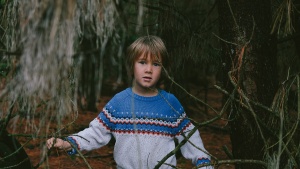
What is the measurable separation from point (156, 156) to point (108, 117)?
0.37m

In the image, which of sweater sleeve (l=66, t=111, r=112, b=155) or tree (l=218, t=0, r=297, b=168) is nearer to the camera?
tree (l=218, t=0, r=297, b=168)

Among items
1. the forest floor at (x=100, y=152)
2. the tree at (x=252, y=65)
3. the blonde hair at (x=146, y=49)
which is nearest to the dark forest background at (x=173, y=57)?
the tree at (x=252, y=65)

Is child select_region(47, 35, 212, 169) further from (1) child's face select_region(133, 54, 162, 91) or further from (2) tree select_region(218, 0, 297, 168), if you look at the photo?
(2) tree select_region(218, 0, 297, 168)

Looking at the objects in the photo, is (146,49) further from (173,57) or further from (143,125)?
(173,57)

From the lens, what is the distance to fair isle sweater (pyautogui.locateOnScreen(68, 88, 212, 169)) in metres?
2.36

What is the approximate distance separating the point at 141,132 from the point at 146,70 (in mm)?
369

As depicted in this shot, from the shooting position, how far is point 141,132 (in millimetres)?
2398

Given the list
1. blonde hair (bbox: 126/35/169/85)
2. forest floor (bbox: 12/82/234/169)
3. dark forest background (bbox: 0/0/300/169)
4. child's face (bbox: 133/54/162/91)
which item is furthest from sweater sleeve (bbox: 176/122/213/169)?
forest floor (bbox: 12/82/234/169)

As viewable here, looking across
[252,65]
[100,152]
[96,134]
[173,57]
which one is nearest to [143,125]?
[96,134]

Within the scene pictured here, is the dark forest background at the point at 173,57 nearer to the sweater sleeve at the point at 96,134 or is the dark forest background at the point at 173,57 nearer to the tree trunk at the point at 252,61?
the tree trunk at the point at 252,61

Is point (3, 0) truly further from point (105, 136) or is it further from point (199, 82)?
point (199, 82)

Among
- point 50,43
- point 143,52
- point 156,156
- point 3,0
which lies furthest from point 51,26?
point 156,156

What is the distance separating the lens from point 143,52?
235 centimetres

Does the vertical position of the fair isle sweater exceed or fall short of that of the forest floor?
it exceeds it
